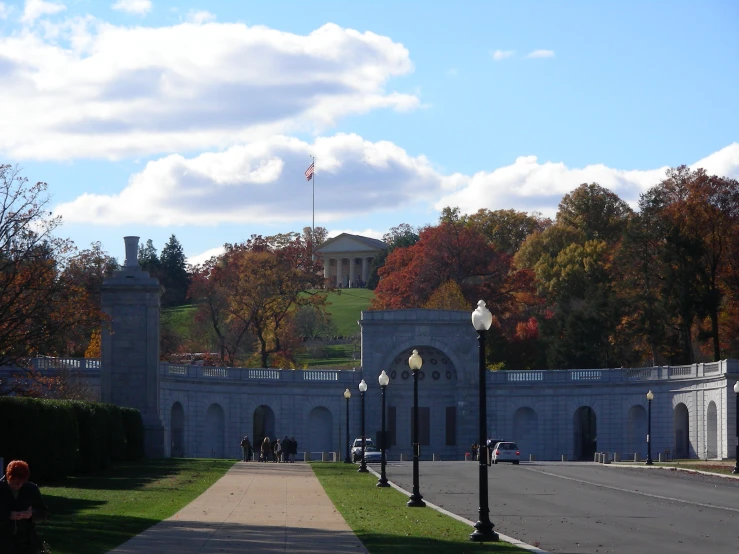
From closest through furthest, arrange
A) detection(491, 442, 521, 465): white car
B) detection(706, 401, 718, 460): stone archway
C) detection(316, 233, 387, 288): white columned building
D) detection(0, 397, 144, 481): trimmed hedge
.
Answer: detection(0, 397, 144, 481): trimmed hedge → detection(491, 442, 521, 465): white car → detection(706, 401, 718, 460): stone archway → detection(316, 233, 387, 288): white columned building

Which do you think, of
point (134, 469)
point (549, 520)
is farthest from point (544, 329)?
point (549, 520)

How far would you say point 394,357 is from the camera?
282 ft

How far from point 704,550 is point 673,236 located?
61.8 metres

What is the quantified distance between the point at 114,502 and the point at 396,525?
26.0 ft

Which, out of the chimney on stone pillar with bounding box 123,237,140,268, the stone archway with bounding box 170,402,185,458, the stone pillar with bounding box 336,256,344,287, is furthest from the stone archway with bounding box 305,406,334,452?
the stone pillar with bounding box 336,256,344,287

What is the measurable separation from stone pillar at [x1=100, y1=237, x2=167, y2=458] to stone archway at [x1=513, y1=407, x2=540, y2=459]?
3262 cm

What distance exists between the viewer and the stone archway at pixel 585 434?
85625 millimetres

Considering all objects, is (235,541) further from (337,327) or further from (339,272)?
(339,272)

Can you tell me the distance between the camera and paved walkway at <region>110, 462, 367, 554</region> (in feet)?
69.5

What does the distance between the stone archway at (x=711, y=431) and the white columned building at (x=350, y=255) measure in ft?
376

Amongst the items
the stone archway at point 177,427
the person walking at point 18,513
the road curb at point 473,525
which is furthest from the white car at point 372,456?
the person walking at point 18,513

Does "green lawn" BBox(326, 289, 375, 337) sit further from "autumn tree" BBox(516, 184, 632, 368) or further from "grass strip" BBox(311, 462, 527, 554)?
"grass strip" BBox(311, 462, 527, 554)

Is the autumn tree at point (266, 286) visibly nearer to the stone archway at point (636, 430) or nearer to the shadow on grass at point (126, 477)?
the stone archway at point (636, 430)

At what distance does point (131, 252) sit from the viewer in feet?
199
